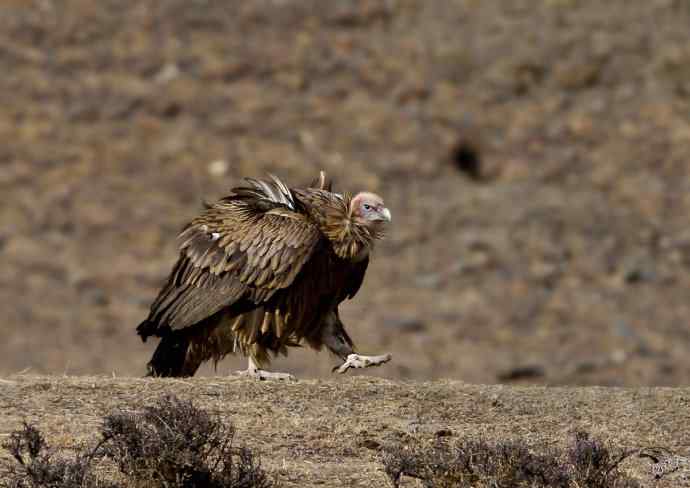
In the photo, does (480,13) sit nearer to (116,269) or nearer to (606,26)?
(606,26)

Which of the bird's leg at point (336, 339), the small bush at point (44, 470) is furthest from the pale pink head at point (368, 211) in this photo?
the small bush at point (44, 470)

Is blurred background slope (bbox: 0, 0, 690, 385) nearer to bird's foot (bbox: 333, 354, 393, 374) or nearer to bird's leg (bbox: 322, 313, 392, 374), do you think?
bird's leg (bbox: 322, 313, 392, 374)

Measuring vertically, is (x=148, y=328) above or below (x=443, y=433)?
above

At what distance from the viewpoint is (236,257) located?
11.8m

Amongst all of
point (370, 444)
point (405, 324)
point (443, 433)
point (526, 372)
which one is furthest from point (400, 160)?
point (370, 444)

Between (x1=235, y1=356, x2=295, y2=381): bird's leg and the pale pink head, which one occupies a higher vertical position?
the pale pink head

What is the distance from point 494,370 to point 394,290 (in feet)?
8.28

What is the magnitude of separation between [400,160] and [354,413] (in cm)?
1716

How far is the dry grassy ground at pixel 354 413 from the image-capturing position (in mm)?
9297

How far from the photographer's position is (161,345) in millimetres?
12383

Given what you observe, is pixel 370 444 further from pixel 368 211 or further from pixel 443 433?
pixel 368 211

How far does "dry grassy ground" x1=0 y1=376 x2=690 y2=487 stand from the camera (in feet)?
30.5

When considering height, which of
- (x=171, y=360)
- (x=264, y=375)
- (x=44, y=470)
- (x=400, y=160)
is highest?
(x=400, y=160)

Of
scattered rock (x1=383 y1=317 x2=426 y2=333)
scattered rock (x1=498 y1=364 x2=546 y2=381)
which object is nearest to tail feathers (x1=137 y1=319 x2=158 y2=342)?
scattered rock (x1=498 y1=364 x2=546 y2=381)
